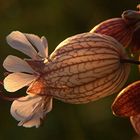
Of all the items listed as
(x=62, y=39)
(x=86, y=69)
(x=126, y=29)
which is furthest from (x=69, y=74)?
(x=62, y=39)

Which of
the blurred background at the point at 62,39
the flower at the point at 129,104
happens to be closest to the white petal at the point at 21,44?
the flower at the point at 129,104

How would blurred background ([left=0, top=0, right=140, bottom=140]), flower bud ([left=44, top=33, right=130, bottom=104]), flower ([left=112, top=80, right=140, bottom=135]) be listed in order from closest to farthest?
flower bud ([left=44, top=33, right=130, bottom=104])
flower ([left=112, top=80, right=140, bottom=135])
blurred background ([left=0, top=0, right=140, bottom=140])

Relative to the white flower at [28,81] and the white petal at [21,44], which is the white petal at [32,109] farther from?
the white petal at [21,44]

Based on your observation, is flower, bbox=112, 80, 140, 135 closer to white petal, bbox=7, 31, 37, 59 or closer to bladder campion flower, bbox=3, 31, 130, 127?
bladder campion flower, bbox=3, 31, 130, 127

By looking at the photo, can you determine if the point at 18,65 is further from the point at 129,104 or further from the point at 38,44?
the point at 129,104

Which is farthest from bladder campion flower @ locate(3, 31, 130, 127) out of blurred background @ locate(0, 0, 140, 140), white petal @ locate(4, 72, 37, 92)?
blurred background @ locate(0, 0, 140, 140)

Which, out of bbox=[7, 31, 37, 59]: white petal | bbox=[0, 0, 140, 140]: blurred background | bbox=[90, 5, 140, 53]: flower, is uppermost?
bbox=[7, 31, 37, 59]: white petal

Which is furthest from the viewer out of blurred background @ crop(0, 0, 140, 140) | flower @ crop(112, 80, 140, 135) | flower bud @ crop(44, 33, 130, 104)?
blurred background @ crop(0, 0, 140, 140)

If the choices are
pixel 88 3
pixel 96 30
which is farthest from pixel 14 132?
pixel 96 30
